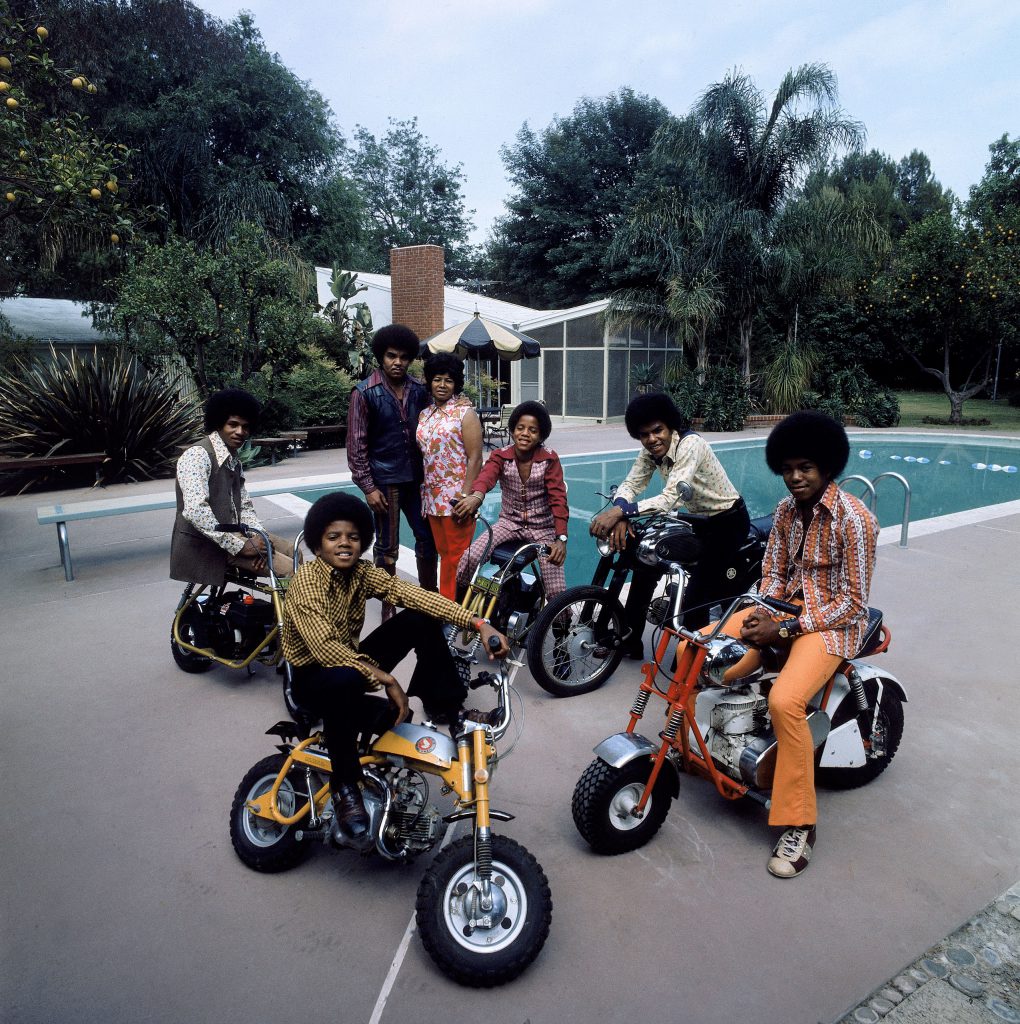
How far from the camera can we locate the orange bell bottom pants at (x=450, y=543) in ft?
15.0

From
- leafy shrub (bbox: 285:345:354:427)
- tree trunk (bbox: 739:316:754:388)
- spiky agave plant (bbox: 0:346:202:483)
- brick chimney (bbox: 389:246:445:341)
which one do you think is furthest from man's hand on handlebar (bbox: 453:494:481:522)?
tree trunk (bbox: 739:316:754:388)

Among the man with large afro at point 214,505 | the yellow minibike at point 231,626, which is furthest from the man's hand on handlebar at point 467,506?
the yellow minibike at point 231,626

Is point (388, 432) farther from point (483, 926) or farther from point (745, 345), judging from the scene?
point (745, 345)

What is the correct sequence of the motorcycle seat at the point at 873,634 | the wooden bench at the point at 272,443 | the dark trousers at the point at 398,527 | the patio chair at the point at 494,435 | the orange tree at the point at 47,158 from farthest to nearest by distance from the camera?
the patio chair at the point at 494,435 → the wooden bench at the point at 272,443 → the orange tree at the point at 47,158 → the dark trousers at the point at 398,527 → the motorcycle seat at the point at 873,634

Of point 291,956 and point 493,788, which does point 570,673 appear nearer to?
point 493,788

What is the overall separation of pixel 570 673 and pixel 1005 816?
1.99 m

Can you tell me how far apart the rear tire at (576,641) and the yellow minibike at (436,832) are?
1.24 m

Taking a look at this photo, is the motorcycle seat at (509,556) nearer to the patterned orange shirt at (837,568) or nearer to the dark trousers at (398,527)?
the dark trousers at (398,527)

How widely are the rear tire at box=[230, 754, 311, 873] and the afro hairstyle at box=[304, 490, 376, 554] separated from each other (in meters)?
0.77

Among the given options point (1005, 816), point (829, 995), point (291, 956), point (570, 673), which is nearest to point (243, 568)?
point (570, 673)

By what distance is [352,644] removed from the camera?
274cm

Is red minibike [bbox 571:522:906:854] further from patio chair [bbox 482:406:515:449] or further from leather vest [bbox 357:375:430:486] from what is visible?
patio chair [bbox 482:406:515:449]

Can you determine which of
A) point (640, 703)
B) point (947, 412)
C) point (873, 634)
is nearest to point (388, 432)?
point (640, 703)

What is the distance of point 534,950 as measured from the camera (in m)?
2.16
